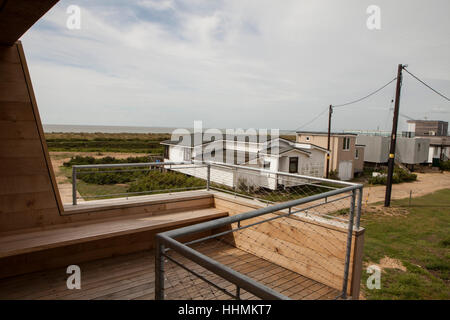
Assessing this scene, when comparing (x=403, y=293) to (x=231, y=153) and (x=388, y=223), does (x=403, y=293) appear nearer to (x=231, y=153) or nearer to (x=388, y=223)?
(x=388, y=223)

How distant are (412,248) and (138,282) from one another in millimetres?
9525

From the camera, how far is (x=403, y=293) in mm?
6297

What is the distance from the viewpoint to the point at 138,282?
3498 millimetres

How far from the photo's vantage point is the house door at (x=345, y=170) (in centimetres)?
2459

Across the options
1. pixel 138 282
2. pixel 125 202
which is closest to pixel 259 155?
pixel 125 202

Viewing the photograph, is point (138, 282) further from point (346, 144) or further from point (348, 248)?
point (346, 144)

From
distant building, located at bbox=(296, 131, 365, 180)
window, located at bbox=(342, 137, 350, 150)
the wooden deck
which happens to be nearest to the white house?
distant building, located at bbox=(296, 131, 365, 180)

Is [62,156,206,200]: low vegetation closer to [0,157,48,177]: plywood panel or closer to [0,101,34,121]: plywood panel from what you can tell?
[0,157,48,177]: plywood panel

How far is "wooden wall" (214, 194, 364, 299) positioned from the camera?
140 inches

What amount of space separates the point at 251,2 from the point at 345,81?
17.0 m

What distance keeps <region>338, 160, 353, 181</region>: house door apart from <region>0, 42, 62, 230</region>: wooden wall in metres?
24.3

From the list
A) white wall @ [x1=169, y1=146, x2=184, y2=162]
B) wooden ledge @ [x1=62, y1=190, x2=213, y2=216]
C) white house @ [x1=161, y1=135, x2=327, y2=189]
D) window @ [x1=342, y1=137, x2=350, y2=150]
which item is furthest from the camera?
window @ [x1=342, y1=137, x2=350, y2=150]
